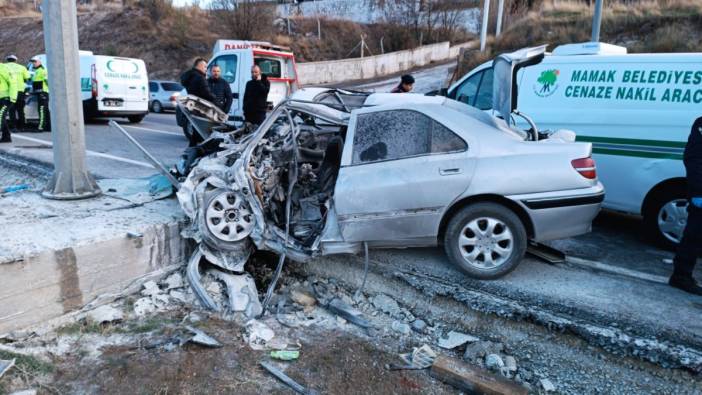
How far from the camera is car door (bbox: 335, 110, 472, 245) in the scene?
414 cm

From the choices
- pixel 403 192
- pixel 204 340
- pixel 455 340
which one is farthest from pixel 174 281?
pixel 455 340

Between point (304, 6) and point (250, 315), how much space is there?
40.4m

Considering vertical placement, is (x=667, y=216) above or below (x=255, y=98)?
below

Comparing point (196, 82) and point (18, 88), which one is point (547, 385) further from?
point (18, 88)

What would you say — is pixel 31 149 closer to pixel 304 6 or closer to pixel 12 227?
pixel 12 227

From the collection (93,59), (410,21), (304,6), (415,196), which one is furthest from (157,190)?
(304,6)

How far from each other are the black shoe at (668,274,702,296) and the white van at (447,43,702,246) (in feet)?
3.79

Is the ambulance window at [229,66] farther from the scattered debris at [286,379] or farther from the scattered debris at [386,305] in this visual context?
the scattered debris at [286,379]

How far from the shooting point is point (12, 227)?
4398mm

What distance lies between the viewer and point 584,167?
4137 mm

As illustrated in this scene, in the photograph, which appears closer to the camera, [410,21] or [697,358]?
[697,358]

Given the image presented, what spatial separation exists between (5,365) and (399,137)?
3.29 m

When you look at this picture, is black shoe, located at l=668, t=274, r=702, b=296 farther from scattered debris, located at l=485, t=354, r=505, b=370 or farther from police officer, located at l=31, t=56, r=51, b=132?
police officer, located at l=31, t=56, r=51, b=132

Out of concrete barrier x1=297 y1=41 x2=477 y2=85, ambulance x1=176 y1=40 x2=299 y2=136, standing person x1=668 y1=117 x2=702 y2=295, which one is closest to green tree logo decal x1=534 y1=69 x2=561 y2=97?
standing person x1=668 y1=117 x2=702 y2=295
